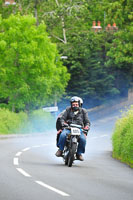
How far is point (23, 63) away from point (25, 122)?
4.75 metres

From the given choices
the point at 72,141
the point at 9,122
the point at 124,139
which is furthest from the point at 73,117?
the point at 9,122

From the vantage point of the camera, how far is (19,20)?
1740 inches

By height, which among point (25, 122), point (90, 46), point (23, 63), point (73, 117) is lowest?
point (25, 122)

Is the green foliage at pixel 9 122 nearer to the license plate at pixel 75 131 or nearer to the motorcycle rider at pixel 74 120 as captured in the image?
the motorcycle rider at pixel 74 120

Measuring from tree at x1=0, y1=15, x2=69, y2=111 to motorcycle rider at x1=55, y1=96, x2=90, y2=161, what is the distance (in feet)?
88.1

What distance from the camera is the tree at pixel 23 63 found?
142 ft

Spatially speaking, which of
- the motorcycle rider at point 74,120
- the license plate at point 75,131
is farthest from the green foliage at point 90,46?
the license plate at point 75,131

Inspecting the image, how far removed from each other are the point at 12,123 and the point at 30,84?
3.92 metres

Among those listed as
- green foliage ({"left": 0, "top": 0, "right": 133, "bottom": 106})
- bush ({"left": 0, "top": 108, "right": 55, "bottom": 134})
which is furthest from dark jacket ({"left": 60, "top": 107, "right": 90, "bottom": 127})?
green foliage ({"left": 0, "top": 0, "right": 133, "bottom": 106})

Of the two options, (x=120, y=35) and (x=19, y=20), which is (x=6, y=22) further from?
(x=120, y=35)

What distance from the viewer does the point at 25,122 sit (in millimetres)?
45156

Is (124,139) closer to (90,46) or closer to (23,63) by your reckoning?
(23,63)

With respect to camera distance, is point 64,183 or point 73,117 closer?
point 64,183

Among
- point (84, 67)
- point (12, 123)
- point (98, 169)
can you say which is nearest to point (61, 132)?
point (98, 169)
